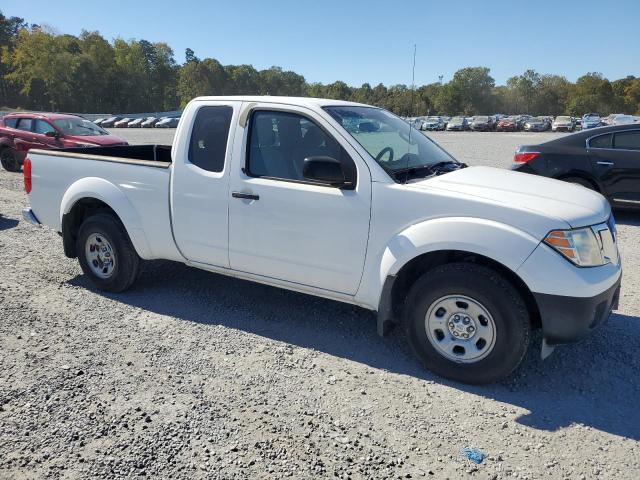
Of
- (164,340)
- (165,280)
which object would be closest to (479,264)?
(164,340)

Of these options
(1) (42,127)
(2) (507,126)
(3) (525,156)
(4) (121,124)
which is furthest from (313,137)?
(4) (121,124)

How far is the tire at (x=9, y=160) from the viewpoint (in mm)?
14711

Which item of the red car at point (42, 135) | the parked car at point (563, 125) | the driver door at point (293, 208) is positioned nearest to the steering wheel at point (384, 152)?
the driver door at point (293, 208)

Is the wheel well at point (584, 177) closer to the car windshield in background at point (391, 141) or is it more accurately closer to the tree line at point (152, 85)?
the car windshield in background at point (391, 141)

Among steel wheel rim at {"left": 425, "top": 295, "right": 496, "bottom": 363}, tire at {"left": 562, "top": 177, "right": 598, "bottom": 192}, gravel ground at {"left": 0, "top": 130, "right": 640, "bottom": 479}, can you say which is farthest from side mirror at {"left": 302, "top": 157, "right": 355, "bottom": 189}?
tire at {"left": 562, "top": 177, "right": 598, "bottom": 192}

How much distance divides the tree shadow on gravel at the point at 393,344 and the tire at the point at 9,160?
36.9ft

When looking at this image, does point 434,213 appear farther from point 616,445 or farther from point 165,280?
point 165,280

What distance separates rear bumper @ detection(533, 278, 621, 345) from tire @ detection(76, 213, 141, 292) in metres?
3.71

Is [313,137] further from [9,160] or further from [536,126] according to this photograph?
[536,126]

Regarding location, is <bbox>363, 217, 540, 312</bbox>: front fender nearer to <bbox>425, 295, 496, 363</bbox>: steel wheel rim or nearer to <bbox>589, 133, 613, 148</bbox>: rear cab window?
<bbox>425, 295, 496, 363</bbox>: steel wheel rim

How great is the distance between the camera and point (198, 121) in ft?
15.1

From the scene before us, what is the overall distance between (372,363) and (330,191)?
1.33 metres

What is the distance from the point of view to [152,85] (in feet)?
373

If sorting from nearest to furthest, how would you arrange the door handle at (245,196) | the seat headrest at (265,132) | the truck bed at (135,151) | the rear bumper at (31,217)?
1. the door handle at (245,196)
2. the seat headrest at (265,132)
3. the rear bumper at (31,217)
4. the truck bed at (135,151)
